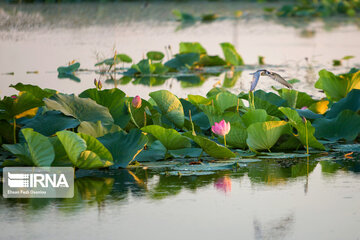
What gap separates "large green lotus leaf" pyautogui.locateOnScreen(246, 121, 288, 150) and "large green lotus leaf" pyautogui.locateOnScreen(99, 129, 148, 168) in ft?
1.83

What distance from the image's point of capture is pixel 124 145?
3.04m

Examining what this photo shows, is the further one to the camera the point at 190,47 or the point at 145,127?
the point at 190,47

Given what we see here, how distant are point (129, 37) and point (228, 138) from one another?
6155 mm

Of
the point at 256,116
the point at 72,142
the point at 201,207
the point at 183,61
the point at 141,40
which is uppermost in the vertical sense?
the point at 141,40

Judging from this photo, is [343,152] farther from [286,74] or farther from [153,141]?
[286,74]

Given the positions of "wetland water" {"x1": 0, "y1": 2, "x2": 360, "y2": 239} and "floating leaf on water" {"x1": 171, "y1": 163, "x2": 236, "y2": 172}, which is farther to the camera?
"floating leaf on water" {"x1": 171, "y1": 163, "x2": 236, "y2": 172}

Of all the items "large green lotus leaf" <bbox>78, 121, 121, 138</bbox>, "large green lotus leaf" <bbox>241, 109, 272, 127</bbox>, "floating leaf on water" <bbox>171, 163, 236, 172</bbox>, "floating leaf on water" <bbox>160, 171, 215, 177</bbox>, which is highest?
"large green lotus leaf" <bbox>241, 109, 272, 127</bbox>

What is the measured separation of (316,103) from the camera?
150 inches

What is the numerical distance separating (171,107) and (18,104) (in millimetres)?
784

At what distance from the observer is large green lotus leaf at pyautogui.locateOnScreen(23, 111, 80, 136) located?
3.18 metres

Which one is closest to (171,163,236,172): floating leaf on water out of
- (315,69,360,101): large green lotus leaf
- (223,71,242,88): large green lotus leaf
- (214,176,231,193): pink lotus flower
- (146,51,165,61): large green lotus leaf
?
(214,176,231,193): pink lotus flower

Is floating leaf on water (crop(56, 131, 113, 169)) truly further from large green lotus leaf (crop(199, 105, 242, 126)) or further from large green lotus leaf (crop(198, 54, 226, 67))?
large green lotus leaf (crop(198, 54, 226, 67))

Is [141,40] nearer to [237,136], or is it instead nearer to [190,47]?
[190,47]

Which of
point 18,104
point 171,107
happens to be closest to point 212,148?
point 171,107
